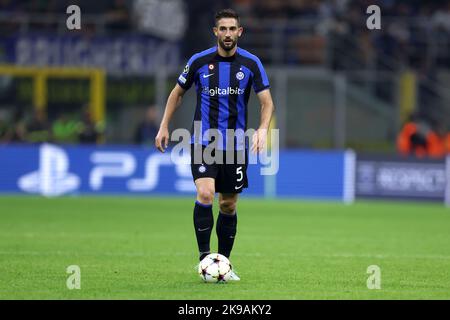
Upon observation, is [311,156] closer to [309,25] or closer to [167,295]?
[309,25]

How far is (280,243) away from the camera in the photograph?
13.1 metres

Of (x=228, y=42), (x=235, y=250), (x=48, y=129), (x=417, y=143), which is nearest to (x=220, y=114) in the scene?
(x=228, y=42)

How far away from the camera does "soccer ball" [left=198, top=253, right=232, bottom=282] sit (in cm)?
873

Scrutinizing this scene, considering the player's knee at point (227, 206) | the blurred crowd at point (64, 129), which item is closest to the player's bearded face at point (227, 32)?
the player's knee at point (227, 206)

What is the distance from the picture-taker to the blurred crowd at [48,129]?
2373 centimetres

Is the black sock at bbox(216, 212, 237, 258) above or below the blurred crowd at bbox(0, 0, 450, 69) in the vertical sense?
below

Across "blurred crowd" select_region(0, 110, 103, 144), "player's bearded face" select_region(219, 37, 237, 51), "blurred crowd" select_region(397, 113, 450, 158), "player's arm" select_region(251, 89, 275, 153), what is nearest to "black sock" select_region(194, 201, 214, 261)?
"player's arm" select_region(251, 89, 275, 153)

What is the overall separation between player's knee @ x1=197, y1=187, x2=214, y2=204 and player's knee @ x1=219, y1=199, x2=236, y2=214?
0.26 metres

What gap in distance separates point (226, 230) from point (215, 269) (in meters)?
0.67

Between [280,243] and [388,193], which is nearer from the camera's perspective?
[280,243]

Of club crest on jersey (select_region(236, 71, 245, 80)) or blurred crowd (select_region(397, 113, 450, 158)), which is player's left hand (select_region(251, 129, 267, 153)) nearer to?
club crest on jersey (select_region(236, 71, 245, 80))

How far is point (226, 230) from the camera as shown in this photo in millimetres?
9328
